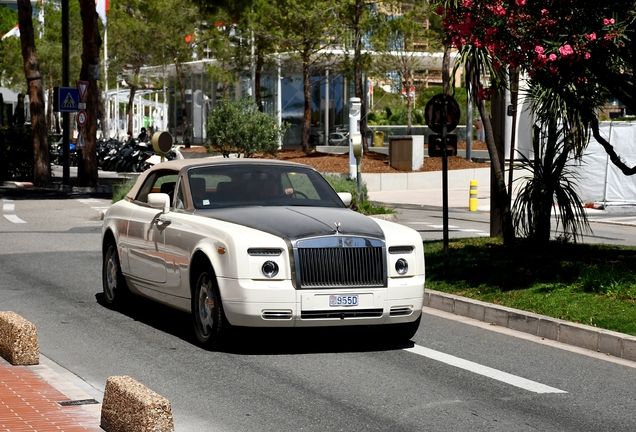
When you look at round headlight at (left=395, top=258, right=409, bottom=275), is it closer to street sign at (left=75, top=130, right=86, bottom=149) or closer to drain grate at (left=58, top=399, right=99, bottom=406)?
drain grate at (left=58, top=399, right=99, bottom=406)

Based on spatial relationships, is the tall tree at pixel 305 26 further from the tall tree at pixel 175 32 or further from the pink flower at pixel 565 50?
the pink flower at pixel 565 50

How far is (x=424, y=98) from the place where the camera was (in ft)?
269

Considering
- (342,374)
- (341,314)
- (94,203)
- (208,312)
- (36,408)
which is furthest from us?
(94,203)

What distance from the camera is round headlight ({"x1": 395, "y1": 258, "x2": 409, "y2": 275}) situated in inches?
380

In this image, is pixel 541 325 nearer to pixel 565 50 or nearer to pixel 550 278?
pixel 550 278

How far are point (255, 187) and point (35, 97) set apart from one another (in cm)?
2755

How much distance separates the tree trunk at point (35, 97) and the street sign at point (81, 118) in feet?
7.30

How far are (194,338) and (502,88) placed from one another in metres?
6.57

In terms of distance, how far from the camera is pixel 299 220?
9727 mm

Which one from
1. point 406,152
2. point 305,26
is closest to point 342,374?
point 406,152

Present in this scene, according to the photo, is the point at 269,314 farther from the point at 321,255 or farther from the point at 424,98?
the point at 424,98

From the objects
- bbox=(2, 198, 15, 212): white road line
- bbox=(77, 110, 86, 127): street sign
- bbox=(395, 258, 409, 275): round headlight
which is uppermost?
bbox=(77, 110, 86, 127): street sign

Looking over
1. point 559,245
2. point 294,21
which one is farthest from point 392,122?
point 559,245

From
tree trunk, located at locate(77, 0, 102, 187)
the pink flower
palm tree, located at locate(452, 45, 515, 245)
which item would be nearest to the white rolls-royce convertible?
the pink flower
